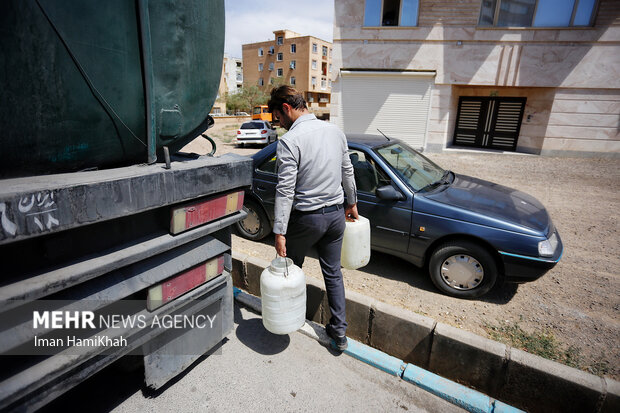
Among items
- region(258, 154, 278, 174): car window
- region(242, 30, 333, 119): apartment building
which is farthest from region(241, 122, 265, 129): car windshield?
region(242, 30, 333, 119): apartment building

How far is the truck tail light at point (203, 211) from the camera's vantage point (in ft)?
6.22

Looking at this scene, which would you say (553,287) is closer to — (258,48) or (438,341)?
(438,341)

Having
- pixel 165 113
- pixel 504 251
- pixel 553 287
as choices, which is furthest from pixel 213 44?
pixel 553 287

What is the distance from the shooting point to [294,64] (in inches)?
2286

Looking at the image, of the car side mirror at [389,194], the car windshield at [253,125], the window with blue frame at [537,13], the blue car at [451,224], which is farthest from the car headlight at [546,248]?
the car windshield at [253,125]

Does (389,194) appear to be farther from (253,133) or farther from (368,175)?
(253,133)

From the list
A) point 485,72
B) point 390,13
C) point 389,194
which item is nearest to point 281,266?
point 389,194

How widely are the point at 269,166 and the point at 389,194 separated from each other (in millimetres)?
1895

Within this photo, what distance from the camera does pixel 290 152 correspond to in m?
2.45

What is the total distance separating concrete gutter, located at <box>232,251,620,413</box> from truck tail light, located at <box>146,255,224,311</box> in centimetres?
114

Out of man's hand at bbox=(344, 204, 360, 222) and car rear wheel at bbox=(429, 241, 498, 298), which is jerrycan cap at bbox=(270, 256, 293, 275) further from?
car rear wheel at bbox=(429, 241, 498, 298)

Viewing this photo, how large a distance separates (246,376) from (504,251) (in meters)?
2.72

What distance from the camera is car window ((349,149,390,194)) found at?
3.96 m

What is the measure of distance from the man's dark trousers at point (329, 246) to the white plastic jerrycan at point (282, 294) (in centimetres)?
19
